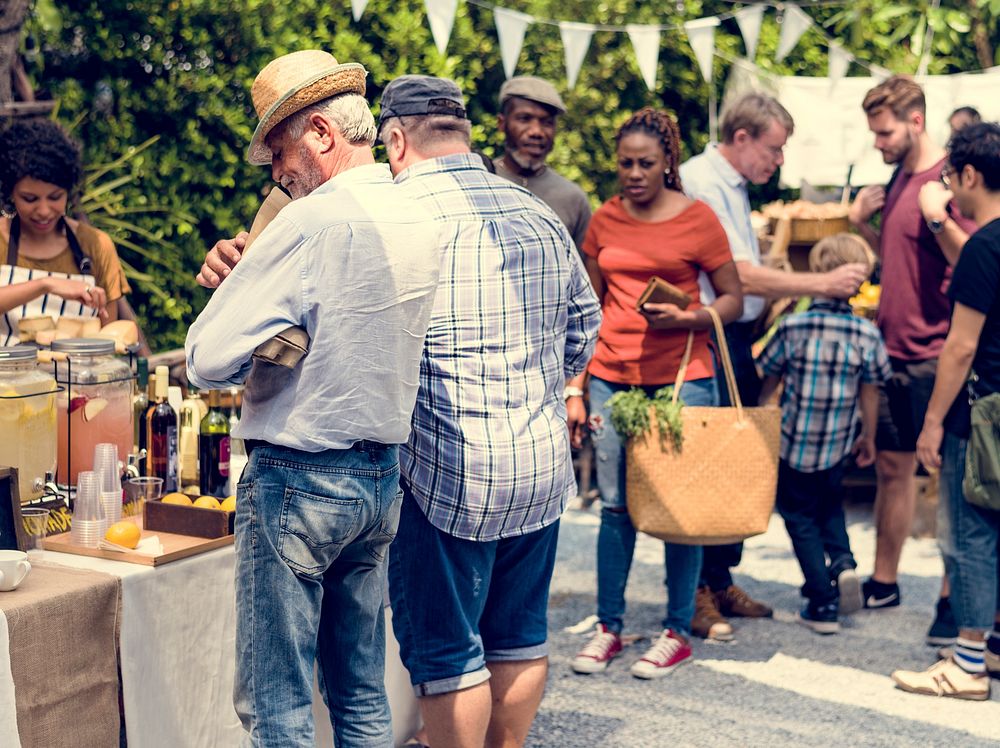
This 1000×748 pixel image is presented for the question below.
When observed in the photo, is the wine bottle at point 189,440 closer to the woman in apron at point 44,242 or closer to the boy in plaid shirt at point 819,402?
the woman in apron at point 44,242

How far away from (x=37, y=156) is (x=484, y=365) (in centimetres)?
178

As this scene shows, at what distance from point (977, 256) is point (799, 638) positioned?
1604mm

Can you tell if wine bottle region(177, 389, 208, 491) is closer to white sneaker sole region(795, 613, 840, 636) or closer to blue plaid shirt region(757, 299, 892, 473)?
blue plaid shirt region(757, 299, 892, 473)

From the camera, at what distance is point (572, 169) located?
748cm

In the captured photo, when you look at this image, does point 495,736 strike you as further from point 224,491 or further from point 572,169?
point 572,169

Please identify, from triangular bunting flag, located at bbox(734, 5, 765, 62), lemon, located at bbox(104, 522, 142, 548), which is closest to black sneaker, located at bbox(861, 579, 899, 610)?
triangular bunting flag, located at bbox(734, 5, 765, 62)

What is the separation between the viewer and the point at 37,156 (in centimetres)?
370

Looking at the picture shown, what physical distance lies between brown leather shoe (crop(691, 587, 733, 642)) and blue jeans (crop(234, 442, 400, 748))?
7.71ft

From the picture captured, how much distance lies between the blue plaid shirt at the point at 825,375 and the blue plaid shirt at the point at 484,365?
2.07m

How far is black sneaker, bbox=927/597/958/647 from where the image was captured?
14.5 feet

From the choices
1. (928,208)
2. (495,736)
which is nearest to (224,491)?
(495,736)

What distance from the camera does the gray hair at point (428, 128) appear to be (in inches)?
108

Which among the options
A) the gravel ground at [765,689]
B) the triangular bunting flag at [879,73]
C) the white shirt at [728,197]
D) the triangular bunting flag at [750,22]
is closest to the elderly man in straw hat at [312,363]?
the gravel ground at [765,689]

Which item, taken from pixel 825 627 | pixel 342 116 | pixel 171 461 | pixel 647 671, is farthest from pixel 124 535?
pixel 825 627
